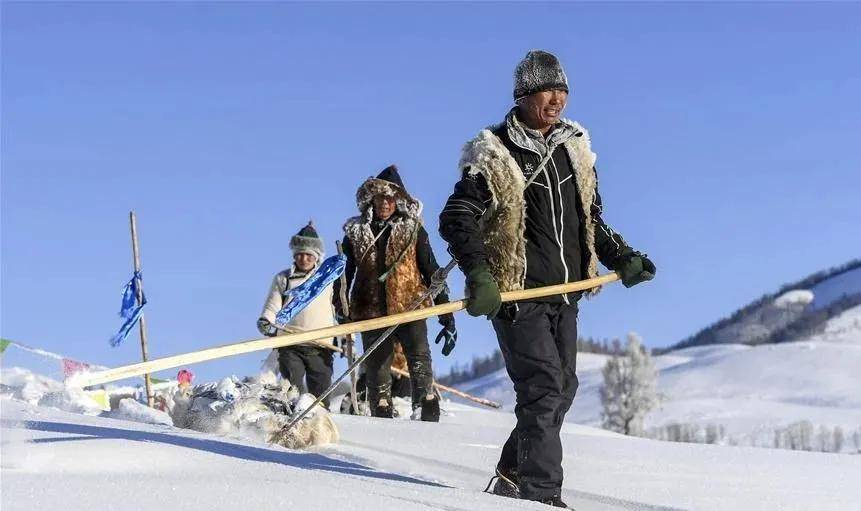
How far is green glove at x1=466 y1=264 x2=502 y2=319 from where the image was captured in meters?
5.45

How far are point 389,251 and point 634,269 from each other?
15.3 ft

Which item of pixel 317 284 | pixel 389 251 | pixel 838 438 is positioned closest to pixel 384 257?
pixel 389 251

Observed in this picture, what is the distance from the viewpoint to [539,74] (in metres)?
5.84

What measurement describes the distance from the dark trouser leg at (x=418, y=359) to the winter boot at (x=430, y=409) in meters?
0.05

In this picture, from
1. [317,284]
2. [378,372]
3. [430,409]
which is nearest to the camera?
[317,284]

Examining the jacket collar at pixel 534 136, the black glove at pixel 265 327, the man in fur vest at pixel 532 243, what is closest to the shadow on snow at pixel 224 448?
the man in fur vest at pixel 532 243

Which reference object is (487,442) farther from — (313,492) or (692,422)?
(692,422)

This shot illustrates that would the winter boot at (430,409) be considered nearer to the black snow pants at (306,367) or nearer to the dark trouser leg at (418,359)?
the dark trouser leg at (418,359)

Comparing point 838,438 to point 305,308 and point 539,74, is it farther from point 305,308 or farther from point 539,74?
point 539,74

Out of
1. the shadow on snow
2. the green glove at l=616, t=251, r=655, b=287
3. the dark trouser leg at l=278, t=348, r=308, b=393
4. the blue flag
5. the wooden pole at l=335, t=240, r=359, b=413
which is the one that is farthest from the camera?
the dark trouser leg at l=278, t=348, r=308, b=393

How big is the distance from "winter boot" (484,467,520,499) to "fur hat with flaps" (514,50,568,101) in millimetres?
1712

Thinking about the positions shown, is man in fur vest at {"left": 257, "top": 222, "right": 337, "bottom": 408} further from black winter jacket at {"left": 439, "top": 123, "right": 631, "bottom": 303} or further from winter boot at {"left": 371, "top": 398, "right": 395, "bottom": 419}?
black winter jacket at {"left": 439, "top": 123, "right": 631, "bottom": 303}

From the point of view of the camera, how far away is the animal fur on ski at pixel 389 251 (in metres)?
10.5

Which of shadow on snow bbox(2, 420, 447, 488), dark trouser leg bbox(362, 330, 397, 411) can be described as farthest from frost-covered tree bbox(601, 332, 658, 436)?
shadow on snow bbox(2, 420, 447, 488)
